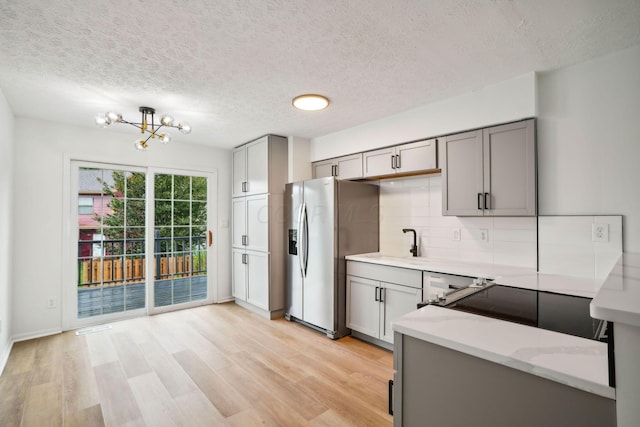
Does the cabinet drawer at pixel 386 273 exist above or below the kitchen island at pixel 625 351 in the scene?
below

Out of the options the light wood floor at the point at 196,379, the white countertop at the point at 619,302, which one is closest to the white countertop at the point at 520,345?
the white countertop at the point at 619,302

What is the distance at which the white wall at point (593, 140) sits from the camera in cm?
206

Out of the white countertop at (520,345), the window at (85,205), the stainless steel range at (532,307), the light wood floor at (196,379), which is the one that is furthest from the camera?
the window at (85,205)

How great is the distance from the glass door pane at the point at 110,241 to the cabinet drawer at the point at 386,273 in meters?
2.84

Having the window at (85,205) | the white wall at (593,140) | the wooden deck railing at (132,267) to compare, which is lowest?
the wooden deck railing at (132,267)

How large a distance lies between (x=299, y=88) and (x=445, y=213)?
1.69 meters

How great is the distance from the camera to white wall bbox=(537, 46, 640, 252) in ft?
6.77

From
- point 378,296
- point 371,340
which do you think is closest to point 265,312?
point 371,340

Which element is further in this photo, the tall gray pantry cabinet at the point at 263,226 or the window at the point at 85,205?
the tall gray pantry cabinet at the point at 263,226

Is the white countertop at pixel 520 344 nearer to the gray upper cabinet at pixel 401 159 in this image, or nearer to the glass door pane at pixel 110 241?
the gray upper cabinet at pixel 401 159

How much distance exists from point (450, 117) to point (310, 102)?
4.17ft

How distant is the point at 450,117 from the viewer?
9.18ft

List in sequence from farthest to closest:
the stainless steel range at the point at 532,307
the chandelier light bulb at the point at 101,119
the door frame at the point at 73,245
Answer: the door frame at the point at 73,245, the chandelier light bulb at the point at 101,119, the stainless steel range at the point at 532,307

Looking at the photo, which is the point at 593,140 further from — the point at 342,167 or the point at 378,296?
the point at 342,167
